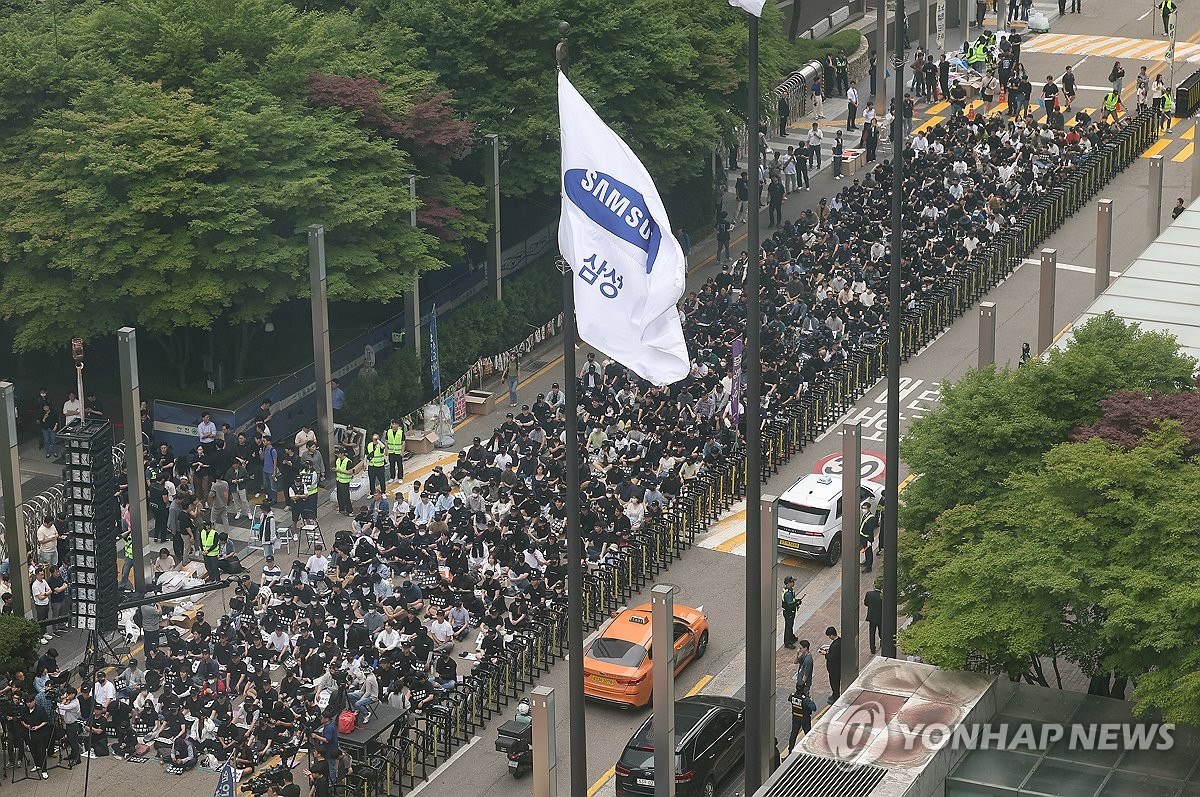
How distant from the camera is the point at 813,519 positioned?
1633 inches

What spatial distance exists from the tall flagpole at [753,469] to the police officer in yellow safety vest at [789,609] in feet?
27.0

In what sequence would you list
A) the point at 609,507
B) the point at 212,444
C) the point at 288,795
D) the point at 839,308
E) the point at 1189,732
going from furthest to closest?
the point at 839,308 < the point at 212,444 < the point at 609,507 < the point at 288,795 < the point at 1189,732

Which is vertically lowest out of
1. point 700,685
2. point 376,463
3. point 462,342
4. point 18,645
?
point 700,685

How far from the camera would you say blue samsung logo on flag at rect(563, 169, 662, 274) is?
994 inches

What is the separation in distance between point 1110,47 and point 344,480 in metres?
41.9

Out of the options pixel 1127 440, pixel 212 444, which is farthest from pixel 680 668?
pixel 212 444

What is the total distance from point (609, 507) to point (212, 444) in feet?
31.6

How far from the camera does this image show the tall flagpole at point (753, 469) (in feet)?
88.9

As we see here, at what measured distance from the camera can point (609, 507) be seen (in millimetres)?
41219

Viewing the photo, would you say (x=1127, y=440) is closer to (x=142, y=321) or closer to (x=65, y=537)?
(x=65, y=537)

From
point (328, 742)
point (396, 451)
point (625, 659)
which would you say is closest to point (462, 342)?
point (396, 451)

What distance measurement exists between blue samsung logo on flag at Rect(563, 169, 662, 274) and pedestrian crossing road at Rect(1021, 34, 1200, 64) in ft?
174

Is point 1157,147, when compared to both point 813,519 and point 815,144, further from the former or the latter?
point 813,519

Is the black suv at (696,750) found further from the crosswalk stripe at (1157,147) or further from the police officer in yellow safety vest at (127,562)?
the crosswalk stripe at (1157,147)
